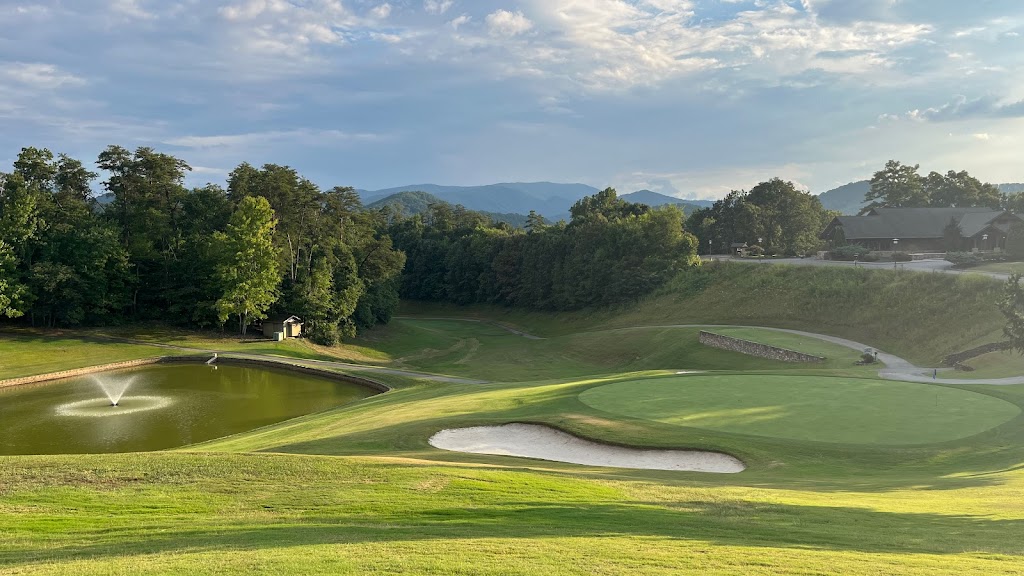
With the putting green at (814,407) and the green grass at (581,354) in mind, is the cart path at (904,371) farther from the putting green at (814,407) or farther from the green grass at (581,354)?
the putting green at (814,407)

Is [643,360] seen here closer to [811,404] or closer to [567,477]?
[811,404]

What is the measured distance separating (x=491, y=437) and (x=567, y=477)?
7.21 m

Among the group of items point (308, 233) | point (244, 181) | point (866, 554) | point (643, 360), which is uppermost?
point (244, 181)

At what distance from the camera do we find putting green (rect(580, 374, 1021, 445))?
66.2 ft

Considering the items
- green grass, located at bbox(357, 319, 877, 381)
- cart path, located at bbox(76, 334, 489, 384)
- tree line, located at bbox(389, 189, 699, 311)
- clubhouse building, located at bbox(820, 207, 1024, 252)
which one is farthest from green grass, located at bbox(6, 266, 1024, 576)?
clubhouse building, located at bbox(820, 207, 1024, 252)

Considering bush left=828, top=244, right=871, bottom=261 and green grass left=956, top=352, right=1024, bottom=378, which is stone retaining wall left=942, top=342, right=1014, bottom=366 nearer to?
green grass left=956, top=352, right=1024, bottom=378

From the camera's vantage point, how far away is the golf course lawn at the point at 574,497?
28.3ft

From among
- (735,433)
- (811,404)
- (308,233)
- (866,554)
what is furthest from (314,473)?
(308,233)

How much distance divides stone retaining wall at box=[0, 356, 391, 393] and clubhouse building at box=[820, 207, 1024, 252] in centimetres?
6891

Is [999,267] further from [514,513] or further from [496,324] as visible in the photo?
[514,513]

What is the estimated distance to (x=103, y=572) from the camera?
7.96 metres

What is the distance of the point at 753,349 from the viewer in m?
46.2

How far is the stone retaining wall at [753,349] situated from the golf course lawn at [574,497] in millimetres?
15129

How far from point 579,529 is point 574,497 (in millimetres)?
2450
